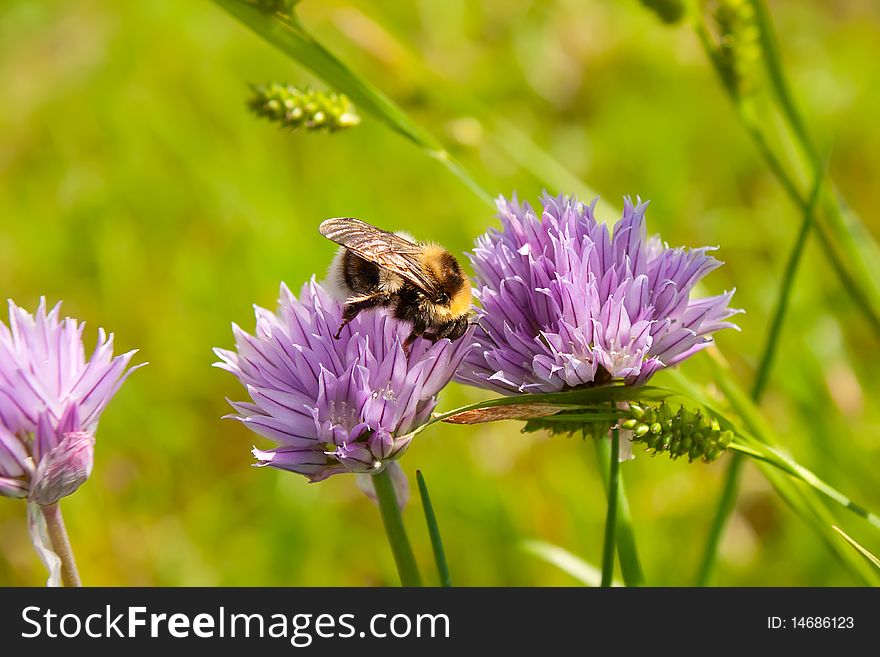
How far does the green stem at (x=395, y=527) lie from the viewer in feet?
3.53

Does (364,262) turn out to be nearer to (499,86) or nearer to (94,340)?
(94,340)

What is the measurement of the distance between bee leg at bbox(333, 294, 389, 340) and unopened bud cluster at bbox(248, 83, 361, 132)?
0.84 feet

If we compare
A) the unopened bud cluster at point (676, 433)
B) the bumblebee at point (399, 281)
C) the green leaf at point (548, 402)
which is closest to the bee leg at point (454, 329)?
the bumblebee at point (399, 281)

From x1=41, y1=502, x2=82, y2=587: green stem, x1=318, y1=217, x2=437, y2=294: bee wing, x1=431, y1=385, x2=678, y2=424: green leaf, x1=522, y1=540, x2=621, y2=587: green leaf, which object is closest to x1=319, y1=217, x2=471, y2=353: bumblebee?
x1=318, y1=217, x2=437, y2=294: bee wing

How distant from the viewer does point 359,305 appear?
3.67ft

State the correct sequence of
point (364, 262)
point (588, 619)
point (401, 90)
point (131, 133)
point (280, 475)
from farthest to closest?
point (131, 133)
point (280, 475)
point (401, 90)
point (364, 262)
point (588, 619)

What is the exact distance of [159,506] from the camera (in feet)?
6.99

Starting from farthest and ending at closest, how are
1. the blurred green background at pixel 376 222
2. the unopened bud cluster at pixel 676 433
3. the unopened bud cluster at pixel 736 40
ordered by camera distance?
the blurred green background at pixel 376 222, the unopened bud cluster at pixel 736 40, the unopened bud cluster at pixel 676 433

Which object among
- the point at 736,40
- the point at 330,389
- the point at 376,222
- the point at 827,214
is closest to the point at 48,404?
the point at 330,389

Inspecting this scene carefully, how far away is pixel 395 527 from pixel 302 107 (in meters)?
0.53

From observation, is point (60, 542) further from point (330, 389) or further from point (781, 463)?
point (781, 463)

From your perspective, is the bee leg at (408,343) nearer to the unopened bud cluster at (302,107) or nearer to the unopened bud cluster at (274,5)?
the unopened bud cluster at (302,107)

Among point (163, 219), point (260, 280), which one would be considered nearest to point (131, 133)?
point (163, 219)

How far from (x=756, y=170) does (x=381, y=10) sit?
1.63 m
